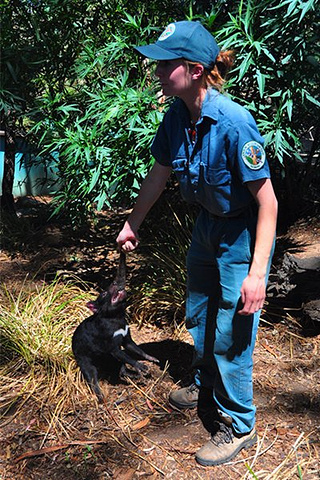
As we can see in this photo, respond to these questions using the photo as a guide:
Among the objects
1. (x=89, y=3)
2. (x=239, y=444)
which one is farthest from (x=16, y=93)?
(x=239, y=444)

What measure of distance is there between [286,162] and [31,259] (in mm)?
2456

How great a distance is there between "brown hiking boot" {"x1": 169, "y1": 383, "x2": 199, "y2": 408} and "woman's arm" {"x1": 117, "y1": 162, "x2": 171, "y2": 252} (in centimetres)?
87

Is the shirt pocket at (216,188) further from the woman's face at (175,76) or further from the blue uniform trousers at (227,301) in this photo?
the woman's face at (175,76)

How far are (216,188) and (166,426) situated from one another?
1.34 metres

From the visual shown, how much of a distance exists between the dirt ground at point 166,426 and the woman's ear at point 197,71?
1716mm

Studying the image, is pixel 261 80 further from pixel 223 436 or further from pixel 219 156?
pixel 223 436

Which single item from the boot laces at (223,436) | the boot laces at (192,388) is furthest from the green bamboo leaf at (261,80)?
the boot laces at (223,436)

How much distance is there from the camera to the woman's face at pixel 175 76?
92.7 inches

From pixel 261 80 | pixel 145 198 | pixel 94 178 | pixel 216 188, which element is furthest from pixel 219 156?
pixel 94 178

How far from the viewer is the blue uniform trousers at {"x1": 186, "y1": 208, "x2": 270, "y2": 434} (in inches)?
99.3

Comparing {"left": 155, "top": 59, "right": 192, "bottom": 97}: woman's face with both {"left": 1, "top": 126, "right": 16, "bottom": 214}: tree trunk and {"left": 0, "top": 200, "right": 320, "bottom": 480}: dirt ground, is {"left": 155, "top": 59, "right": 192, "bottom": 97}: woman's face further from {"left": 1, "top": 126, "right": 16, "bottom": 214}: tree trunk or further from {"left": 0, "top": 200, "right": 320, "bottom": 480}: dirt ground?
{"left": 1, "top": 126, "right": 16, "bottom": 214}: tree trunk

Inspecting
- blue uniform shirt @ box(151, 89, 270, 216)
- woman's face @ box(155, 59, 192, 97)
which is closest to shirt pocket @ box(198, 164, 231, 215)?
blue uniform shirt @ box(151, 89, 270, 216)

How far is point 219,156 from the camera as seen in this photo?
2.37m

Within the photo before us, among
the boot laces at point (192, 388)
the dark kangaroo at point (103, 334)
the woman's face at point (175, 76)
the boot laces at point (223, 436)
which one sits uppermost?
the woman's face at point (175, 76)
